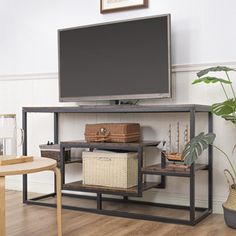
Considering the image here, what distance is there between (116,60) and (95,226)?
1204 mm

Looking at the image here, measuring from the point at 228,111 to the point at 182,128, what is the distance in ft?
1.92

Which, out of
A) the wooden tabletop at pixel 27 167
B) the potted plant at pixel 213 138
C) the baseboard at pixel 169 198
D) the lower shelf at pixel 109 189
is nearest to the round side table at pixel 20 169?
the wooden tabletop at pixel 27 167

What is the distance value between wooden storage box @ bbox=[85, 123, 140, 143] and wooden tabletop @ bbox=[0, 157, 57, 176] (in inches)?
31.3

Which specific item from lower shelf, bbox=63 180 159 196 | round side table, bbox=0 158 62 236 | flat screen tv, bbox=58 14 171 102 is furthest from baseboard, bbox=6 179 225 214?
round side table, bbox=0 158 62 236

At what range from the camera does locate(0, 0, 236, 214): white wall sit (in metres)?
2.84

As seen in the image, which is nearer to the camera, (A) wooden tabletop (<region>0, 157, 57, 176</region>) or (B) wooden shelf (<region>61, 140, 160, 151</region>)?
(A) wooden tabletop (<region>0, 157, 57, 176</region>)

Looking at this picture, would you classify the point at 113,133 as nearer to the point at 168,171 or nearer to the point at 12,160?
the point at 168,171

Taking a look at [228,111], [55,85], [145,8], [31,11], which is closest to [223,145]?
[228,111]

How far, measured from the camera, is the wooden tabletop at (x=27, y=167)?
5.63ft

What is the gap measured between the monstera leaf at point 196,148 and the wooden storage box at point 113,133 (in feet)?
1.67

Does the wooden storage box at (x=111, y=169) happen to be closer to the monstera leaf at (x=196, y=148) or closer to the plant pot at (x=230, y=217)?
the monstera leaf at (x=196, y=148)

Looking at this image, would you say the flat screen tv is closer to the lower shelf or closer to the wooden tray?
the lower shelf

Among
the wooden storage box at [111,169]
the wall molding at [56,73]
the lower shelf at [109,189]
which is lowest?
the lower shelf at [109,189]

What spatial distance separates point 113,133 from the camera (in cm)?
278
